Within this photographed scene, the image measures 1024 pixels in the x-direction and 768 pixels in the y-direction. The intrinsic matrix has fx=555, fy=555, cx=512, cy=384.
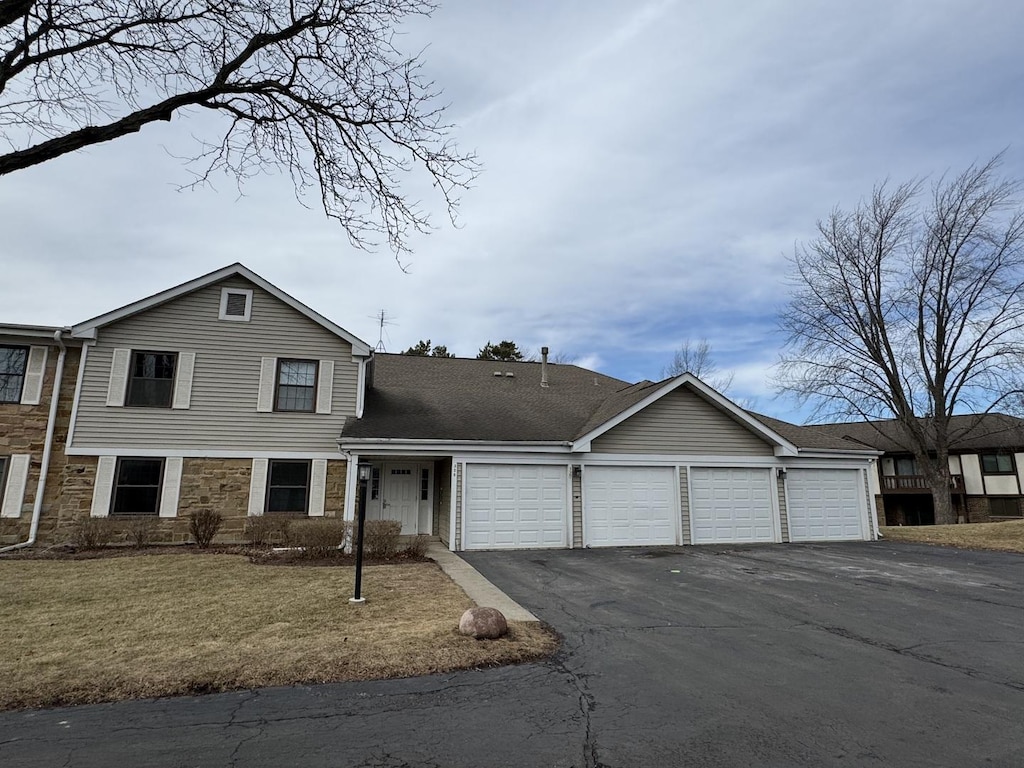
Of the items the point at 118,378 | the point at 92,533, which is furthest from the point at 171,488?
the point at 118,378

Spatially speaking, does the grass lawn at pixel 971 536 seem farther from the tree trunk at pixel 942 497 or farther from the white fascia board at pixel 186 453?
the white fascia board at pixel 186 453

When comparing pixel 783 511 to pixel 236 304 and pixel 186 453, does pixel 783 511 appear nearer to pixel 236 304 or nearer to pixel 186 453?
pixel 186 453

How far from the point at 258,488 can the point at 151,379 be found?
146 inches

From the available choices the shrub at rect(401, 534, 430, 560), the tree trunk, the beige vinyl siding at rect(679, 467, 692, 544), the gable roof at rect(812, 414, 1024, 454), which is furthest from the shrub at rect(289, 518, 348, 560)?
the tree trunk

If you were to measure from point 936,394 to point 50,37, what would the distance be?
29695 millimetres

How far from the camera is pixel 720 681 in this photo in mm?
4645

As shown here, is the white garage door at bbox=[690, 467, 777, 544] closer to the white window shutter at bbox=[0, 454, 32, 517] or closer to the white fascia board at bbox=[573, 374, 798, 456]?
the white fascia board at bbox=[573, 374, 798, 456]

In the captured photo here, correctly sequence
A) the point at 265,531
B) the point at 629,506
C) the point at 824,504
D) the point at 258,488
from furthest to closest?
the point at 824,504
the point at 629,506
the point at 258,488
the point at 265,531

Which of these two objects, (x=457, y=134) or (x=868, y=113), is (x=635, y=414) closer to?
(x=868, y=113)

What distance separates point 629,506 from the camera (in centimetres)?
1430

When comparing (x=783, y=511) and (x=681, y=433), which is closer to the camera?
(x=681, y=433)

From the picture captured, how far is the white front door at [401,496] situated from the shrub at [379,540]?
3.88 meters

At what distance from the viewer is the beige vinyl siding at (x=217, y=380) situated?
1302 cm

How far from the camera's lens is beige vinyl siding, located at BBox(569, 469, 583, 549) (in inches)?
539
